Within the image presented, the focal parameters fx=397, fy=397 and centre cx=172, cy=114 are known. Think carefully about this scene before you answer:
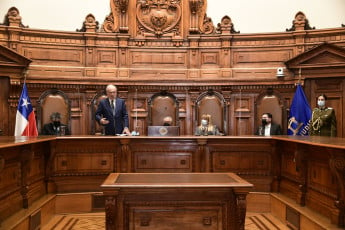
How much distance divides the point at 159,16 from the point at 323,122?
389cm

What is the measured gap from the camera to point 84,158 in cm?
518

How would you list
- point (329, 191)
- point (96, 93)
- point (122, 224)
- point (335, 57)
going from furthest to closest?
point (96, 93), point (335, 57), point (329, 191), point (122, 224)

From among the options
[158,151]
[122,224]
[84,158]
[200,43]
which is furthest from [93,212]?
[200,43]

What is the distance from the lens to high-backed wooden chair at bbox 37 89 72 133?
7453mm

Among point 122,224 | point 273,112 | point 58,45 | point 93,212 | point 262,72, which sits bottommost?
point 93,212

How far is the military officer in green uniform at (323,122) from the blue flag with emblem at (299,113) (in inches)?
30.6

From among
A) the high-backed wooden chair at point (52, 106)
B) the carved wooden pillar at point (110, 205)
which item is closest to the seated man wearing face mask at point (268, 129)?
the high-backed wooden chair at point (52, 106)

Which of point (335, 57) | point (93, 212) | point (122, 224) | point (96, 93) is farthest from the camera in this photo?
point (96, 93)

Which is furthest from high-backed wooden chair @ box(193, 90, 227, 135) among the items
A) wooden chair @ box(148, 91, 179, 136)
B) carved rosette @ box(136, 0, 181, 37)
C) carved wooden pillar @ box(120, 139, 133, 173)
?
carved wooden pillar @ box(120, 139, 133, 173)

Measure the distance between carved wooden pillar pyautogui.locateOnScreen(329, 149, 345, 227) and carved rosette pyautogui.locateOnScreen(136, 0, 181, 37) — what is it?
5347 millimetres

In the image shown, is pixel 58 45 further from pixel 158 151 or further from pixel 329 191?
pixel 329 191

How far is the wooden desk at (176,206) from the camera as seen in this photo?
290cm

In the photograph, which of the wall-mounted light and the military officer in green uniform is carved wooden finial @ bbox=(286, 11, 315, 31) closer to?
the wall-mounted light

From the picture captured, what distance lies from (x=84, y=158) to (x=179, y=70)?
356cm
